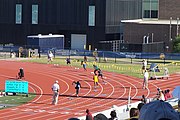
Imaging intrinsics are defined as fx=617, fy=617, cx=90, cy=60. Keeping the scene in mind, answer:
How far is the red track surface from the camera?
29266 mm

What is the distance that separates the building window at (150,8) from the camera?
89062 millimetres

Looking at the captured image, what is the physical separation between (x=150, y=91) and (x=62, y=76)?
993 cm

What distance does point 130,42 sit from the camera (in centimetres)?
8181

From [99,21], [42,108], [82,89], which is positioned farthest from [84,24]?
[42,108]

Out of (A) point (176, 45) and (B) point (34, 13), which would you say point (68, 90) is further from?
(B) point (34, 13)

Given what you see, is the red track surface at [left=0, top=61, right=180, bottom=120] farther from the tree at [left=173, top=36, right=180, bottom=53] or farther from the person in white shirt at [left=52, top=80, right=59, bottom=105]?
the tree at [left=173, top=36, right=180, bottom=53]

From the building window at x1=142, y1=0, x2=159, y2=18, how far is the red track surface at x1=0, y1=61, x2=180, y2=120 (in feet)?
113

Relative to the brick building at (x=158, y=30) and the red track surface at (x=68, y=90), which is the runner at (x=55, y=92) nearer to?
the red track surface at (x=68, y=90)

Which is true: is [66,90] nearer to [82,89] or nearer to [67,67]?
[82,89]

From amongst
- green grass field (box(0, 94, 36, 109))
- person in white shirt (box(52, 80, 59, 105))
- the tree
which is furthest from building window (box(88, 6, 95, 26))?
person in white shirt (box(52, 80, 59, 105))

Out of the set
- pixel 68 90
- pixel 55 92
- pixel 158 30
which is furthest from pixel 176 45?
pixel 55 92

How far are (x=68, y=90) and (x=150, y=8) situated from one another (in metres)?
52.9

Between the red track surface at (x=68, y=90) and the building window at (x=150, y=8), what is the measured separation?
113 ft

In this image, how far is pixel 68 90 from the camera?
3912cm
